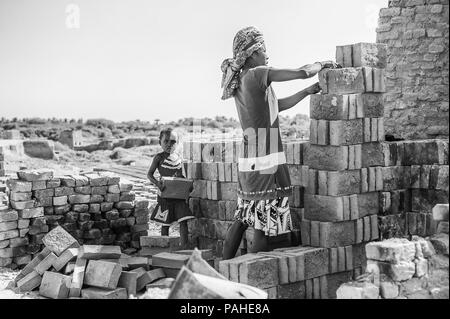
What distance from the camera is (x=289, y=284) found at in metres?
5.54

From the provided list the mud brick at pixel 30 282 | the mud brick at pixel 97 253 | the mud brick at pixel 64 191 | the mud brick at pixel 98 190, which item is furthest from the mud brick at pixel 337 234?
the mud brick at pixel 64 191

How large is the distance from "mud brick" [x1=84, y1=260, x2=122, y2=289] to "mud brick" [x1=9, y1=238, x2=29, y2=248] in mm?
2816

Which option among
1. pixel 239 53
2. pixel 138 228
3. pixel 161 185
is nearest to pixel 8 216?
pixel 138 228

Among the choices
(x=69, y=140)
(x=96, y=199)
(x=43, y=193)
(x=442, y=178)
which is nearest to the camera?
(x=442, y=178)

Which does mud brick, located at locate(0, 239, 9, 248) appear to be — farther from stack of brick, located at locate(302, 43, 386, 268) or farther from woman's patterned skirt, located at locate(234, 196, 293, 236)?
stack of brick, located at locate(302, 43, 386, 268)

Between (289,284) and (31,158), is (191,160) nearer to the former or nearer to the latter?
(289,284)

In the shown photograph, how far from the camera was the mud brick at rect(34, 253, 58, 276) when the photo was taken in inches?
254

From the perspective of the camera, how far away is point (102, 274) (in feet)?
19.3

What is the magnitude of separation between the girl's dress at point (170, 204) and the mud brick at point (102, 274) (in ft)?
5.97

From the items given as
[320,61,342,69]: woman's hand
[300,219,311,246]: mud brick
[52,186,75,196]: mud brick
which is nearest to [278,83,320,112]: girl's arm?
[320,61,342,69]: woman's hand

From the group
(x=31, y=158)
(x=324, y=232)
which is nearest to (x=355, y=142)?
(x=324, y=232)

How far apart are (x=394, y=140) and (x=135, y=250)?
14.0ft

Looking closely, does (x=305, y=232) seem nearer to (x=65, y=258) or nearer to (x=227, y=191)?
(x=227, y=191)

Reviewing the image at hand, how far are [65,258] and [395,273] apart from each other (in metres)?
3.38
